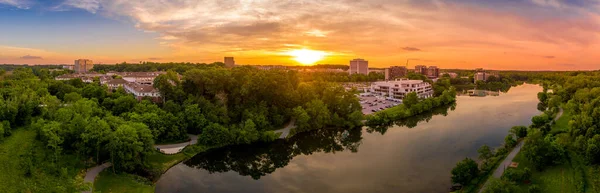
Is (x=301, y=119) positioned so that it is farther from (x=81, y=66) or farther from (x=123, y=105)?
(x=81, y=66)

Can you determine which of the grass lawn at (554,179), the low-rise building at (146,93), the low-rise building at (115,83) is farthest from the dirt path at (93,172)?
the low-rise building at (115,83)

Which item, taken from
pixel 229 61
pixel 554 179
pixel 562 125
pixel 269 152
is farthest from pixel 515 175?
pixel 229 61

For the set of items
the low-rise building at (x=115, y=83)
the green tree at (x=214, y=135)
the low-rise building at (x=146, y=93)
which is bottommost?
the green tree at (x=214, y=135)

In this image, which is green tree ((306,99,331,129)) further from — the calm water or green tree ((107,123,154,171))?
green tree ((107,123,154,171))

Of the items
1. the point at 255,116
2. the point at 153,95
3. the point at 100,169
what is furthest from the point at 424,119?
the point at 100,169

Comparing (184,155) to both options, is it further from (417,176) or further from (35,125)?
(417,176)

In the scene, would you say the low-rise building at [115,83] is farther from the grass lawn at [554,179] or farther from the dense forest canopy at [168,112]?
the grass lawn at [554,179]

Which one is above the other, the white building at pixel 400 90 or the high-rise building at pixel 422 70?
the high-rise building at pixel 422 70
